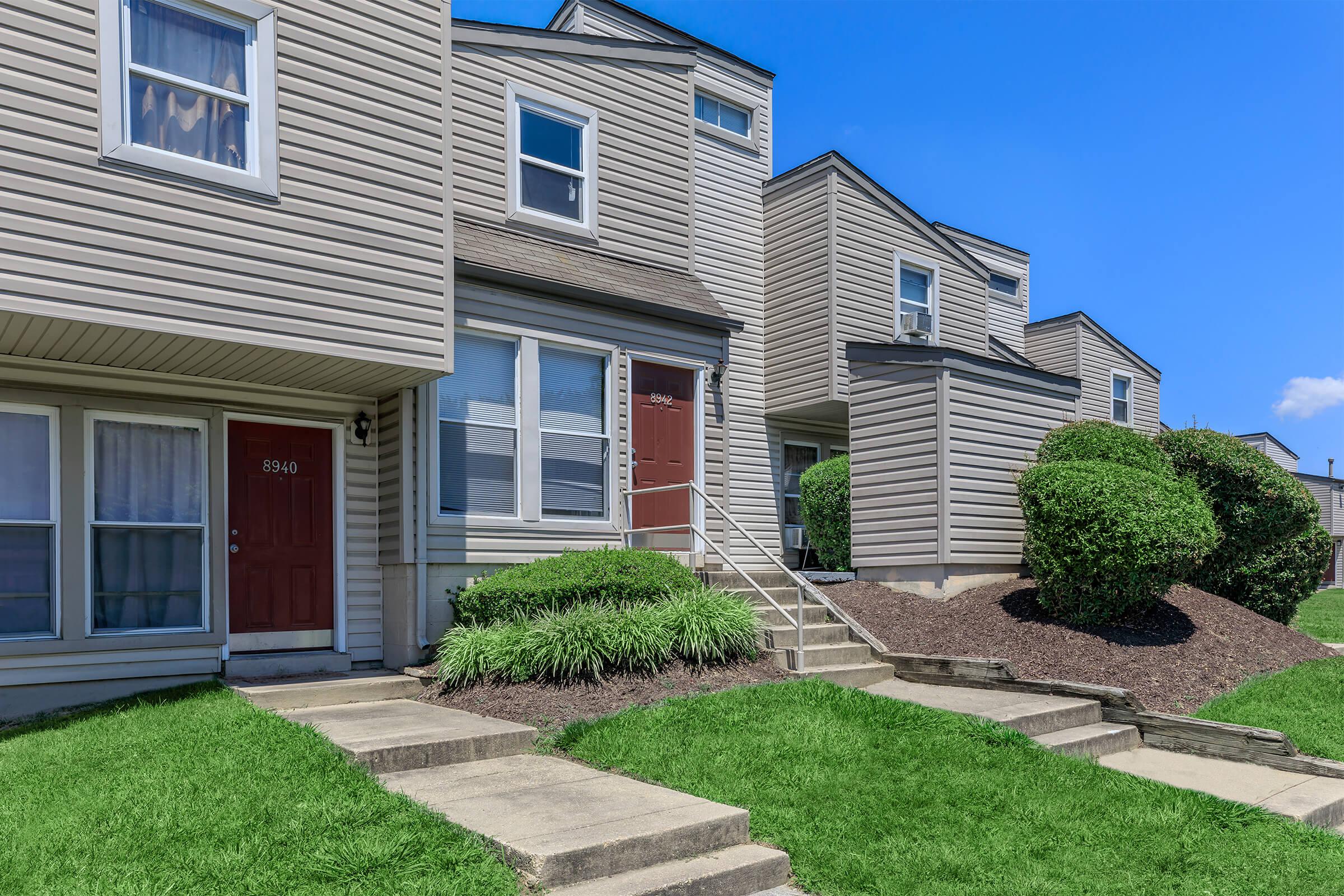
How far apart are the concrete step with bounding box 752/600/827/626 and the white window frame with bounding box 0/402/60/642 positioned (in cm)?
558

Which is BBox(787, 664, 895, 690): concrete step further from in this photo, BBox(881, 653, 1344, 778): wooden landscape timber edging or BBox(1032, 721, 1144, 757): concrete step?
BBox(1032, 721, 1144, 757): concrete step

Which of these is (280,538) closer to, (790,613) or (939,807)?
(790,613)

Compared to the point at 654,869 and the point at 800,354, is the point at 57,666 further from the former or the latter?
the point at 800,354

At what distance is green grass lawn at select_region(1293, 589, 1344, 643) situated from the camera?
40.8 ft

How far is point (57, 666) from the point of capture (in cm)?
696

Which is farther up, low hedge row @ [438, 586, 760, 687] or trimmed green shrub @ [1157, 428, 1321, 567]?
trimmed green shrub @ [1157, 428, 1321, 567]

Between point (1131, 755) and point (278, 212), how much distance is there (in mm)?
7383

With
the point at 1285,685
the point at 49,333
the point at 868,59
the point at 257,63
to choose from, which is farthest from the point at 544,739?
the point at 868,59

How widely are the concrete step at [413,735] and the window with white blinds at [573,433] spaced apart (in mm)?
2898

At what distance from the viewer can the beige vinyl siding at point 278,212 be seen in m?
6.12

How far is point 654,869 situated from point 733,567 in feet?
16.8

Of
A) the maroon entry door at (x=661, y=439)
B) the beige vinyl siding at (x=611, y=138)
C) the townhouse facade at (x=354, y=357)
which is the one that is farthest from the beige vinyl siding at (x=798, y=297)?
the maroon entry door at (x=661, y=439)

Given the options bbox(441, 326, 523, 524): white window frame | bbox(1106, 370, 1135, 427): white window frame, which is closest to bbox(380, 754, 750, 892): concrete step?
bbox(441, 326, 523, 524): white window frame

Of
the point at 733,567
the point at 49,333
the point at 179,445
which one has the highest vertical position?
the point at 49,333
